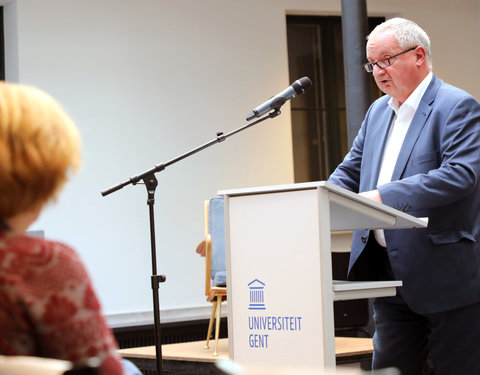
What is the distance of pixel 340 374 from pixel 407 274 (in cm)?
173

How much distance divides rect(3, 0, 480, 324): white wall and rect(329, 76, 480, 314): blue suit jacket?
3.94 metres

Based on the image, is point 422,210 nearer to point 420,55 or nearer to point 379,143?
point 379,143

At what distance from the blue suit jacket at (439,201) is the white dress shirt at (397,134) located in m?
0.05

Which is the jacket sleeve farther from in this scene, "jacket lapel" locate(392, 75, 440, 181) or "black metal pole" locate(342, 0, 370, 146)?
"black metal pole" locate(342, 0, 370, 146)

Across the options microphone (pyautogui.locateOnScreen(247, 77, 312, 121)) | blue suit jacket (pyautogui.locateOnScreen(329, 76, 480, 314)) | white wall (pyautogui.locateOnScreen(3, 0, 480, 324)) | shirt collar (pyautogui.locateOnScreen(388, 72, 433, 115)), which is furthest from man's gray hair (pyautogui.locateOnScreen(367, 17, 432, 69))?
white wall (pyautogui.locateOnScreen(3, 0, 480, 324))

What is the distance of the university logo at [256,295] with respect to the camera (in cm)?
230

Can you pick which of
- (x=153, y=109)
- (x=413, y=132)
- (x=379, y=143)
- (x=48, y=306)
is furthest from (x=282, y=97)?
(x=153, y=109)

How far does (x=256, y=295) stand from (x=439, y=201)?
644 millimetres

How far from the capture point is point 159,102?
261 inches

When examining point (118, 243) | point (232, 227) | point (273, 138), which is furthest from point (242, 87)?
point (232, 227)

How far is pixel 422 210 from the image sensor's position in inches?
97.8

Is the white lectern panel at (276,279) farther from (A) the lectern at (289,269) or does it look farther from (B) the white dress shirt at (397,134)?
(B) the white dress shirt at (397,134)

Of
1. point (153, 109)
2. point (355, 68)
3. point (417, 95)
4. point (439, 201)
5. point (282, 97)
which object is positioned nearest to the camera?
point (439, 201)

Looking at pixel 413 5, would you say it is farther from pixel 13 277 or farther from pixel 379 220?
pixel 13 277
